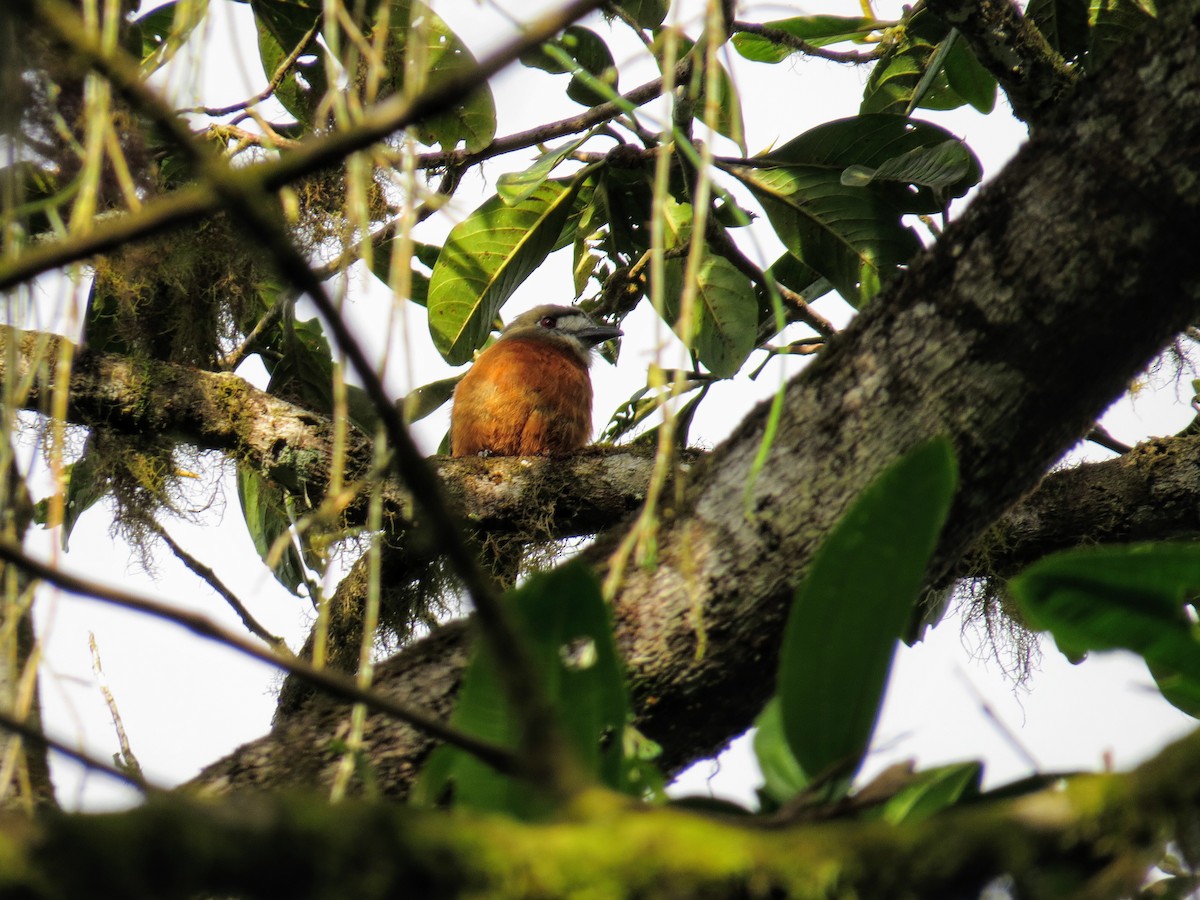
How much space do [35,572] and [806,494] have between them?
115 cm

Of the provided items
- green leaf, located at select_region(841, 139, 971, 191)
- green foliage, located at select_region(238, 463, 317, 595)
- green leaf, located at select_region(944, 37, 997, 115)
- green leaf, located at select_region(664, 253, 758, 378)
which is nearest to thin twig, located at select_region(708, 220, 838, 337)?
green leaf, located at select_region(664, 253, 758, 378)

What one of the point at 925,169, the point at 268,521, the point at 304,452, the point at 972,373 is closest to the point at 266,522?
the point at 268,521

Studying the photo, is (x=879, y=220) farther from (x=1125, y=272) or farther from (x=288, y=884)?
(x=288, y=884)

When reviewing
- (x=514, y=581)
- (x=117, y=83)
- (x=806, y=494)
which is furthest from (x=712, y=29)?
(x=514, y=581)

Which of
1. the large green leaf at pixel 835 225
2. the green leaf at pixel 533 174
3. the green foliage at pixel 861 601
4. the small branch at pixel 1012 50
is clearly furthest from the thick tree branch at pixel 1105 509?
the green foliage at pixel 861 601

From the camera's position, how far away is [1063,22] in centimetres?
364

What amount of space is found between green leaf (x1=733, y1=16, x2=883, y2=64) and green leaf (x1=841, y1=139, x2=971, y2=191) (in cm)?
93

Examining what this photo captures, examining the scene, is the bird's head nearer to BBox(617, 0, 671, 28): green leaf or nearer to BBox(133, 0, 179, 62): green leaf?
BBox(617, 0, 671, 28): green leaf

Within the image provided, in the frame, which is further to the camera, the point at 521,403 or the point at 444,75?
the point at 521,403

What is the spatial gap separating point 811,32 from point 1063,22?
104cm

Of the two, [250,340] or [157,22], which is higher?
[157,22]

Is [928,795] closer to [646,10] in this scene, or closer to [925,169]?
[925,169]

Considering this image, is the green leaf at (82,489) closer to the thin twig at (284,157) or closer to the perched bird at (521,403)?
the perched bird at (521,403)

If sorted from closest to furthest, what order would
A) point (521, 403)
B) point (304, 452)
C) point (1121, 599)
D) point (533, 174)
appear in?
point (1121, 599) < point (533, 174) < point (304, 452) < point (521, 403)
